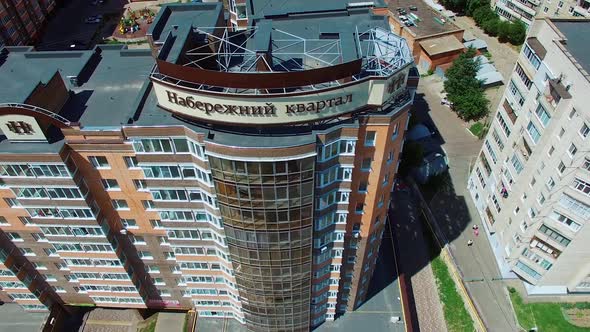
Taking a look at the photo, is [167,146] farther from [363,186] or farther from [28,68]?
[28,68]

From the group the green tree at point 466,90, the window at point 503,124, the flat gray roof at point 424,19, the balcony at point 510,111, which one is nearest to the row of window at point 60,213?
the balcony at point 510,111

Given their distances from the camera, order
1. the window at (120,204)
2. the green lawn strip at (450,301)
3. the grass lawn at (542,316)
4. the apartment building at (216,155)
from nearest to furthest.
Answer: the apartment building at (216,155) < the window at (120,204) < the grass lawn at (542,316) < the green lawn strip at (450,301)

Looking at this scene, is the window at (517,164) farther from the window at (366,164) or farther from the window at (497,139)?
the window at (366,164)

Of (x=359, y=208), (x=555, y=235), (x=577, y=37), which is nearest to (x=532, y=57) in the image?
(x=577, y=37)

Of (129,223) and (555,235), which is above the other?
(129,223)

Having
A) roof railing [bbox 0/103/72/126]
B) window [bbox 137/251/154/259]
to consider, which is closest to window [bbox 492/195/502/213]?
window [bbox 137/251/154/259]

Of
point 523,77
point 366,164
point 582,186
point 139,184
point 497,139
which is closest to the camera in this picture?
point 366,164
